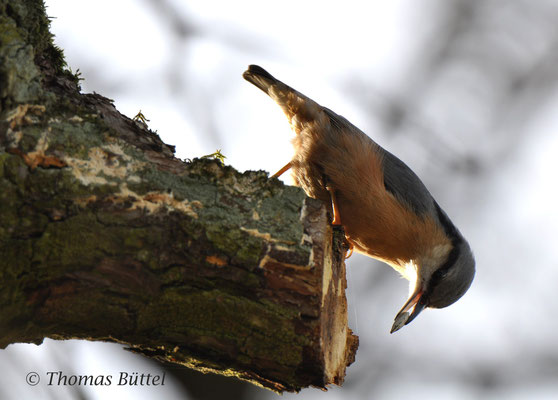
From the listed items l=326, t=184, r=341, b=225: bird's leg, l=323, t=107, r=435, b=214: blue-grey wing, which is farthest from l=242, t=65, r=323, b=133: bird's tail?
l=326, t=184, r=341, b=225: bird's leg

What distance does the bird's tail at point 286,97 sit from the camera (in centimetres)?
370

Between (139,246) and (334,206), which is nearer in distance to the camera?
(139,246)

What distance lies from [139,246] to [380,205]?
76.5 inches

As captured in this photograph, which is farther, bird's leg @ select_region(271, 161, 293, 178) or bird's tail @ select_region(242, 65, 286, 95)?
bird's tail @ select_region(242, 65, 286, 95)

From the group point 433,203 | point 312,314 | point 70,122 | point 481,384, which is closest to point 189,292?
point 312,314

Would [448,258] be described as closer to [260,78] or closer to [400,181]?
[400,181]

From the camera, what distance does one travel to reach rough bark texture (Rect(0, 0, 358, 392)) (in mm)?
1715

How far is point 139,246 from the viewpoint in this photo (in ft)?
5.84

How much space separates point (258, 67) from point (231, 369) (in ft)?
8.40

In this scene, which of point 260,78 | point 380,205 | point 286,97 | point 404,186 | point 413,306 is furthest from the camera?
point 260,78

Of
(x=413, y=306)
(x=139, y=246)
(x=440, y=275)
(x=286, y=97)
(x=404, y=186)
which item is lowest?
(x=139, y=246)

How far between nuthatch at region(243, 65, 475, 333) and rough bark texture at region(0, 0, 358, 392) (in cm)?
146

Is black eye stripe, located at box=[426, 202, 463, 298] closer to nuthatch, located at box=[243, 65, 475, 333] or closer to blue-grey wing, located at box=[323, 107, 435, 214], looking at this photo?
nuthatch, located at box=[243, 65, 475, 333]

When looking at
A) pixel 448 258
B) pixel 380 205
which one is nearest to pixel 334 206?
pixel 380 205
